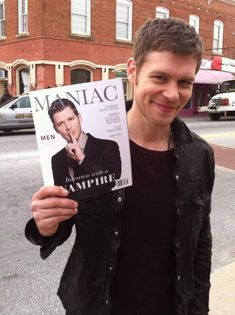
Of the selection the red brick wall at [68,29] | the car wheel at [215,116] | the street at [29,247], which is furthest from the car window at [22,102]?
the car wheel at [215,116]

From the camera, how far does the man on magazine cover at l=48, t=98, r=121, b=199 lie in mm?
1492

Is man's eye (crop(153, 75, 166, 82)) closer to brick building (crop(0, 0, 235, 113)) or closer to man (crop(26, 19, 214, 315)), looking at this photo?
man (crop(26, 19, 214, 315))

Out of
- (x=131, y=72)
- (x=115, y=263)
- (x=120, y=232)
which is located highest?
(x=131, y=72)

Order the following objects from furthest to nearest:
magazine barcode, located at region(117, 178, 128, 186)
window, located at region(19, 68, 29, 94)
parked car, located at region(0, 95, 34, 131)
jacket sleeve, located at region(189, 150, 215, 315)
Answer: window, located at region(19, 68, 29, 94) < parked car, located at region(0, 95, 34, 131) < jacket sleeve, located at region(189, 150, 215, 315) < magazine barcode, located at region(117, 178, 128, 186)

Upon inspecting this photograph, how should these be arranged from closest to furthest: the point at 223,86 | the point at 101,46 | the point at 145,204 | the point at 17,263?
the point at 145,204, the point at 17,263, the point at 101,46, the point at 223,86

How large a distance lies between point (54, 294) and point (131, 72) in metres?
2.64

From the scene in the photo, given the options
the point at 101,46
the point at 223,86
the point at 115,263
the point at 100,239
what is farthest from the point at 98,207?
the point at 223,86

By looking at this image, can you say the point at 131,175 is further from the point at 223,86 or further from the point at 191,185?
the point at 223,86

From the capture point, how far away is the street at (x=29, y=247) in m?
3.72

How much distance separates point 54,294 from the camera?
3.83 meters

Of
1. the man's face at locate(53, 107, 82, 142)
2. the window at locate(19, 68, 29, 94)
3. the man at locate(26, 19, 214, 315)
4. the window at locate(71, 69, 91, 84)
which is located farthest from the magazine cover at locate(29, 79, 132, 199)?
the window at locate(19, 68, 29, 94)

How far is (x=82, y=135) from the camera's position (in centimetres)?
152

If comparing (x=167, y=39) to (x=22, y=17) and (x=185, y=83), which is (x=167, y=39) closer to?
(x=185, y=83)

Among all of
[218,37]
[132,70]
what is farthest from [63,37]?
[132,70]
